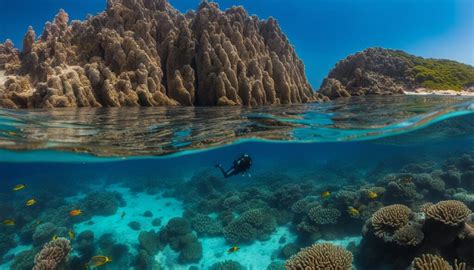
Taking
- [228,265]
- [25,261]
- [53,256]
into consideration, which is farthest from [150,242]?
[25,261]

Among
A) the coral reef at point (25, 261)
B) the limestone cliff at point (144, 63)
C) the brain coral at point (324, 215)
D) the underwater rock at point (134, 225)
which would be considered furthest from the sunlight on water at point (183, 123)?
the coral reef at point (25, 261)

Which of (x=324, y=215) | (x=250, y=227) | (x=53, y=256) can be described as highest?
(x=324, y=215)

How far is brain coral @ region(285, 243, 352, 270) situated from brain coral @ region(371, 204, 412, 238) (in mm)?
1776

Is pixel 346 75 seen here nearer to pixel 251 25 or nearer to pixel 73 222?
pixel 251 25

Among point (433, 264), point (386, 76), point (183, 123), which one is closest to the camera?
point (433, 264)

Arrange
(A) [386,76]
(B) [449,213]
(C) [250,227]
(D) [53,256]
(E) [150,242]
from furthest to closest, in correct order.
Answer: (A) [386,76] < (C) [250,227] < (E) [150,242] < (D) [53,256] < (B) [449,213]

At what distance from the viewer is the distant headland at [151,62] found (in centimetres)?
1141

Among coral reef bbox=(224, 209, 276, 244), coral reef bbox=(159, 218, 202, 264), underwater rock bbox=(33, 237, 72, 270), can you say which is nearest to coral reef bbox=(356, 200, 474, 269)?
coral reef bbox=(224, 209, 276, 244)

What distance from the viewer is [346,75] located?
23406mm

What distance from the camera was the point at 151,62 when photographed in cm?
1305

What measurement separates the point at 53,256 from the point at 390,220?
1155 centimetres

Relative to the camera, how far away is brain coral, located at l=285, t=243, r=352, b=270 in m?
8.07

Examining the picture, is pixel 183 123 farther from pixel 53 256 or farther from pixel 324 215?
pixel 324 215

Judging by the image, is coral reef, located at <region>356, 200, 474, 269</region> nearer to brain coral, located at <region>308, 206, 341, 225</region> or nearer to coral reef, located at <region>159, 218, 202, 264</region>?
brain coral, located at <region>308, 206, 341, 225</region>
